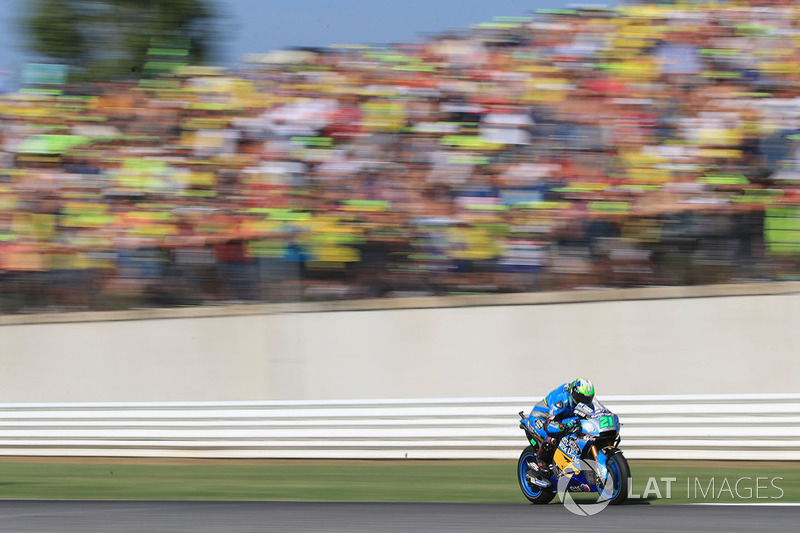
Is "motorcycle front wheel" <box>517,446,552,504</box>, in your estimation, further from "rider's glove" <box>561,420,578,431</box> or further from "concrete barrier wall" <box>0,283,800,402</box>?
"concrete barrier wall" <box>0,283,800,402</box>

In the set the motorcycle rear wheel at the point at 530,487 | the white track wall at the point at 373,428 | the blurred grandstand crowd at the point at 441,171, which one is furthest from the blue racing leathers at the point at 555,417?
the blurred grandstand crowd at the point at 441,171

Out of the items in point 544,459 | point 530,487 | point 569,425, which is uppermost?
point 569,425

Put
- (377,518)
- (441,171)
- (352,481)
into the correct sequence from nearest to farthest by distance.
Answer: (377,518)
(352,481)
(441,171)

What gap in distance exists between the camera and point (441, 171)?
12.1 metres

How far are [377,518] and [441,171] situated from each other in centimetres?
576

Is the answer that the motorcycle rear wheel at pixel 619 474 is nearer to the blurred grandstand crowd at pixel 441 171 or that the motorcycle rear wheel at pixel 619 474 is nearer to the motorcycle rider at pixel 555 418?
the motorcycle rider at pixel 555 418

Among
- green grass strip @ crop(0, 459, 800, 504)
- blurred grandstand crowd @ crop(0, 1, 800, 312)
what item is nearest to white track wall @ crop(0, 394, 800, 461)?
green grass strip @ crop(0, 459, 800, 504)

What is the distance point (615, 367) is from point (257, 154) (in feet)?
15.7

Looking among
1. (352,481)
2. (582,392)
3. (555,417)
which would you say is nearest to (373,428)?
(352,481)

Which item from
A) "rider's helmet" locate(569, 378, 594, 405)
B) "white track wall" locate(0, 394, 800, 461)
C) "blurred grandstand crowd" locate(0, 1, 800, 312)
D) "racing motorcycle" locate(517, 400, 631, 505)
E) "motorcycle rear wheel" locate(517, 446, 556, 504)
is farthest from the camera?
"blurred grandstand crowd" locate(0, 1, 800, 312)

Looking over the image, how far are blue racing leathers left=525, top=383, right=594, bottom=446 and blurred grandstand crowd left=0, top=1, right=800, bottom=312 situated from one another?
12.1 ft

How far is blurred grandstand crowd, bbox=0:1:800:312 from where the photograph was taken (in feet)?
36.2

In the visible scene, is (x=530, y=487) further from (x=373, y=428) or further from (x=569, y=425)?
(x=373, y=428)

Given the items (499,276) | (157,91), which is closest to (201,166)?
(157,91)
